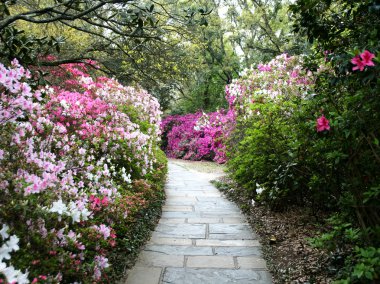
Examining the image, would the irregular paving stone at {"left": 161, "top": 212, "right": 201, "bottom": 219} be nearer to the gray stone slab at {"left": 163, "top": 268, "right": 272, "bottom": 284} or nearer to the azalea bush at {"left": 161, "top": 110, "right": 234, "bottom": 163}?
the gray stone slab at {"left": 163, "top": 268, "right": 272, "bottom": 284}

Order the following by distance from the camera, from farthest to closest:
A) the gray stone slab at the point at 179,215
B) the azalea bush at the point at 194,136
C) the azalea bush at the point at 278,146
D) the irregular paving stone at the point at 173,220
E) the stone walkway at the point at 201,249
Result: 1. the azalea bush at the point at 194,136
2. the gray stone slab at the point at 179,215
3. the irregular paving stone at the point at 173,220
4. the azalea bush at the point at 278,146
5. the stone walkway at the point at 201,249

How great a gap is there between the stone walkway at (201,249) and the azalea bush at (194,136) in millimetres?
7596

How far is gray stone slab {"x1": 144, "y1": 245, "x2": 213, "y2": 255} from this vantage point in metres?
4.10

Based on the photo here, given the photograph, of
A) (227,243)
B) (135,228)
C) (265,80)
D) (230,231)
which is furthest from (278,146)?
(265,80)

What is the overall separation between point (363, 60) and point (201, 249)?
292cm

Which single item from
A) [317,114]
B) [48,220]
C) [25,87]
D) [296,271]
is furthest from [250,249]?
[25,87]

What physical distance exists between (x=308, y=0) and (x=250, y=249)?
276 centimetres

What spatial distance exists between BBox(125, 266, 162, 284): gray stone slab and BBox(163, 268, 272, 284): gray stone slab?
9 cm

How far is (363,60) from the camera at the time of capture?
1.99 m

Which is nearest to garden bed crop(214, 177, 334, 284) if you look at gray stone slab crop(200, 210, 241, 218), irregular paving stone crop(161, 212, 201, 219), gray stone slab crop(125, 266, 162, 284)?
gray stone slab crop(200, 210, 241, 218)

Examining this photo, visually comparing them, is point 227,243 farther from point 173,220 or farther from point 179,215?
point 179,215

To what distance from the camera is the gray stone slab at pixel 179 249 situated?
4.10 metres

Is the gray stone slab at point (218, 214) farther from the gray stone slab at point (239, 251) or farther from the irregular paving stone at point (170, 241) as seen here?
the gray stone slab at point (239, 251)

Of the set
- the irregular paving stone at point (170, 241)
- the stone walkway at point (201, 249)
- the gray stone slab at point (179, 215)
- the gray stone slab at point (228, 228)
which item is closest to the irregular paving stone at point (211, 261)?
the stone walkway at point (201, 249)
